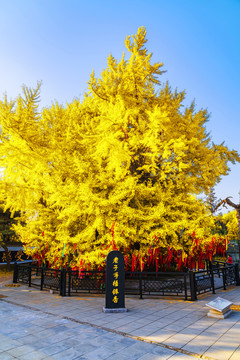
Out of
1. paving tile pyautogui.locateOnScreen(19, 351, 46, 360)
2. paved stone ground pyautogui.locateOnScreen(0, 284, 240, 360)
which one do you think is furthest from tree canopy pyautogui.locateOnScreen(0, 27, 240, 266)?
paving tile pyautogui.locateOnScreen(19, 351, 46, 360)

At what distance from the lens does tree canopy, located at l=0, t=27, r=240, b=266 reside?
952 centimetres

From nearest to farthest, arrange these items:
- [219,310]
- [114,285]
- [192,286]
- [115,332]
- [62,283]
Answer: [115,332], [219,310], [114,285], [192,286], [62,283]

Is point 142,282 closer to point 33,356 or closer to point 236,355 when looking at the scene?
point 236,355

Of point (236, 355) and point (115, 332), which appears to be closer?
point (236, 355)

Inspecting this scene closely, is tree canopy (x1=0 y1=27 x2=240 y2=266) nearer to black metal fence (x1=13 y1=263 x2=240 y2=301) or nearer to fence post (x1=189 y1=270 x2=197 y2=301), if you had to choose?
black metal fence (x1=13 y1=263 x2=240 y2=301)

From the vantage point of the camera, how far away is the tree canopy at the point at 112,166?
9516 mm

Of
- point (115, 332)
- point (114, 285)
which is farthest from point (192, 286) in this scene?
point (115, 332)

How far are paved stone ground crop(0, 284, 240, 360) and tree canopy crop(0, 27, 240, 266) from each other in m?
2.70

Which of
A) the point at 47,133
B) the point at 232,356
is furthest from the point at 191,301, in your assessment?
the point at 47,133

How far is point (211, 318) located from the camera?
20.6ft

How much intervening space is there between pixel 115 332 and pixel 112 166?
242 inches

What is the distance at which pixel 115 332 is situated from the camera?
17.3 ft

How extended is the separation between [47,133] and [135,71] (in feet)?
19.8

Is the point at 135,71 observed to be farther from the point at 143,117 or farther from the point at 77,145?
the point at 77,145
